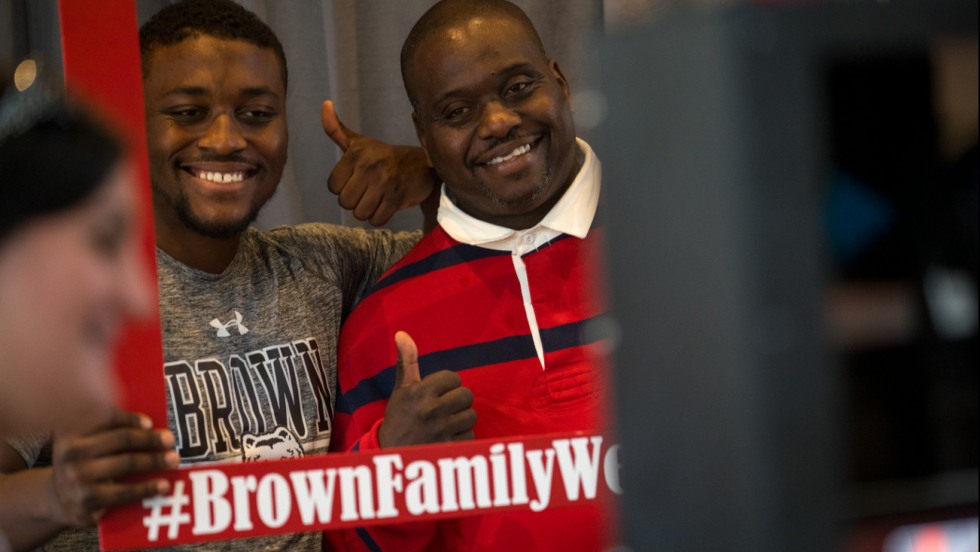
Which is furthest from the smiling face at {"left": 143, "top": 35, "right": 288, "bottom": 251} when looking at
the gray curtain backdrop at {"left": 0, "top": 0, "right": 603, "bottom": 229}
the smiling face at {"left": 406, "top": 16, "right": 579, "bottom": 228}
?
the gray curtain backdrop at {"left": 0, "top": 0, "right": 603, "bottom": 229}

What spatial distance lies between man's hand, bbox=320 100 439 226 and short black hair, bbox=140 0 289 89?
0.18m

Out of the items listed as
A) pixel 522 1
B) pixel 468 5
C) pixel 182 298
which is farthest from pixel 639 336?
pixel 522 1

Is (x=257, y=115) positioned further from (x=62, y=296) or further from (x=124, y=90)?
(x=62, y=296)

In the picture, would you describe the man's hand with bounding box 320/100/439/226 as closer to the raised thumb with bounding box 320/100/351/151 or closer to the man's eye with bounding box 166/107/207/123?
the raised thumb with bounding box 320/100/351/151

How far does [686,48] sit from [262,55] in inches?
37.8

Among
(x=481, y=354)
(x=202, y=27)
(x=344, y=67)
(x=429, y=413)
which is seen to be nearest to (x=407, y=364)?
(x=429, y=413)

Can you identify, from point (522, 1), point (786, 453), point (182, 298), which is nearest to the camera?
point (786, 453)

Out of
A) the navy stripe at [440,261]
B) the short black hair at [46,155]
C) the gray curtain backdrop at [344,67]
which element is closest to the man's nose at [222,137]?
the navy stripe at [440,261]

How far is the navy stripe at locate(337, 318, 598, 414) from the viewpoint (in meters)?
1.25

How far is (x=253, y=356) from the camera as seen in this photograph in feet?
3.98

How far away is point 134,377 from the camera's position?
0.89 m

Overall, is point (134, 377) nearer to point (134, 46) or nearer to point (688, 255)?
point (134, 46)

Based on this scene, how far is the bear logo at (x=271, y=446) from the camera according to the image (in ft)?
3.79

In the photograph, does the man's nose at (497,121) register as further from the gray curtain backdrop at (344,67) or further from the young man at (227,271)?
the gray curtain backdrop at (344,67)
